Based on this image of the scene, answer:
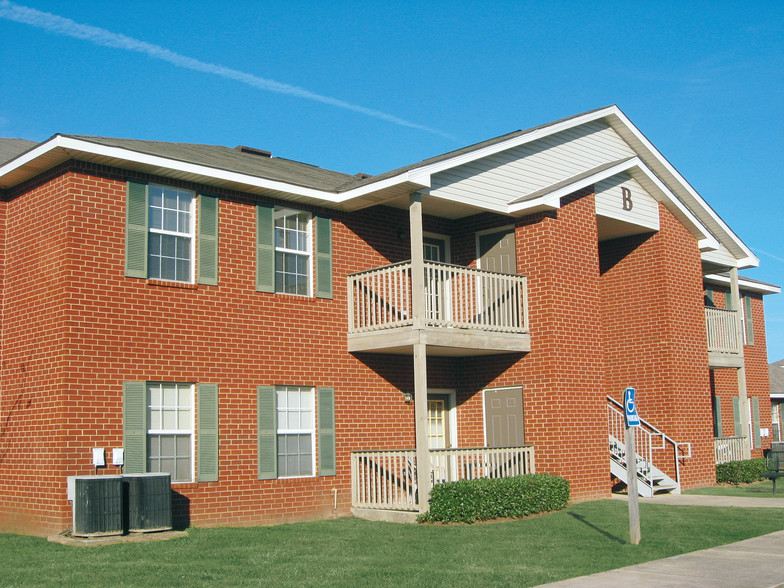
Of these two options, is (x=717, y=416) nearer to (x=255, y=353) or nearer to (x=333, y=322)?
(x=333, y=322)

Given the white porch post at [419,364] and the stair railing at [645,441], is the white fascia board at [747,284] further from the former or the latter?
the white porch post at [419,364]

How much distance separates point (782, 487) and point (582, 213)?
837cm

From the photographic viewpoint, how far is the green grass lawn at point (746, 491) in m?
19.4

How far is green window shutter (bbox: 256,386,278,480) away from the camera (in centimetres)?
1545

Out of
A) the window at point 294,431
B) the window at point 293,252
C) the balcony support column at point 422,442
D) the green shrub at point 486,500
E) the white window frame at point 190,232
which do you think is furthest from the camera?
the window at point 293,252

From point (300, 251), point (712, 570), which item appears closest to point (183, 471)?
point (300, 251)

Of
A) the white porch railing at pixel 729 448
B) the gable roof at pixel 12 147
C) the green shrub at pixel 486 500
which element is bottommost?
the green shrub at pixel 486 500

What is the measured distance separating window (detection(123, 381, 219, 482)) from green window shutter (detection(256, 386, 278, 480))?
2.91 ft

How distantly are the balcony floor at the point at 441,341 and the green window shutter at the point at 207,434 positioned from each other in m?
3.24

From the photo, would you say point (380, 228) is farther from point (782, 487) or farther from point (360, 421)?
point (782, 487)

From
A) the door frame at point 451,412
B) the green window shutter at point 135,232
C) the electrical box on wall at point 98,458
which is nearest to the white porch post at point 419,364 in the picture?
the door frame at point 451,412

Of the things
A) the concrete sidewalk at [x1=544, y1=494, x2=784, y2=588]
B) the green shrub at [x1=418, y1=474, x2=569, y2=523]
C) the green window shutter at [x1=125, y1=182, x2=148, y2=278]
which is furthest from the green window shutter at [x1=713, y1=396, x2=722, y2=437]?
the green window shutter at [x1=125, y1=182, x2=148, y2=278]

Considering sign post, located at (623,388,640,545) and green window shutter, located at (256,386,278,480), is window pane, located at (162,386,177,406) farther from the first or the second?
sign post, located at (623,388,640,545)

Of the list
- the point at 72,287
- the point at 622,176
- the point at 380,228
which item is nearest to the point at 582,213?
the point at 622,176
